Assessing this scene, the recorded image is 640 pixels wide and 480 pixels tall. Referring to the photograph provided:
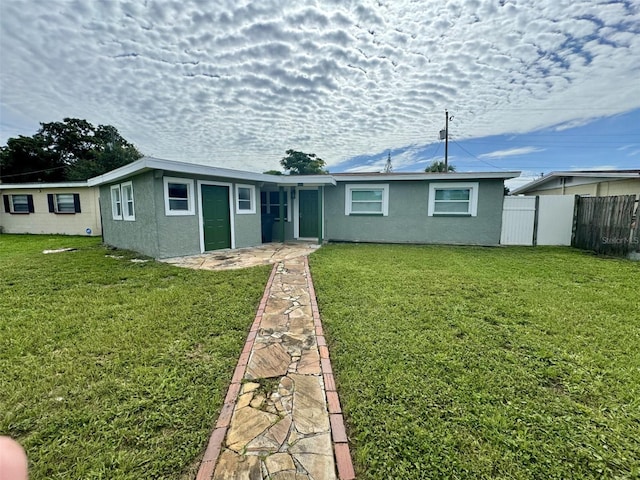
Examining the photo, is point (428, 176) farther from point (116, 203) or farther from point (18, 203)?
point (18, 203)

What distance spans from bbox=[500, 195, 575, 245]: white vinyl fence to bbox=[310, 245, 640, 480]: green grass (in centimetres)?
520

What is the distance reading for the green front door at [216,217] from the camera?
848cm

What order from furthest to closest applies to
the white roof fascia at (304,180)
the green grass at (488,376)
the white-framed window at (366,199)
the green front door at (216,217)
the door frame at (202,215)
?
the white-framed window at (366,199) < the white roof fascia at (304,180) < the green front door at (216,217) < the door frame at (202,215) < the green grass at (488,376)

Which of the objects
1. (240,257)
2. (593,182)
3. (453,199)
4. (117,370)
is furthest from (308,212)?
(593,182)

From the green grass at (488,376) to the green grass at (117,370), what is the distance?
120cm

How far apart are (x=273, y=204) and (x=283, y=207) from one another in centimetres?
81

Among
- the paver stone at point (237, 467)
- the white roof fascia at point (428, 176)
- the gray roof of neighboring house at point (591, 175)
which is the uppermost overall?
the gray roof of neighboring house at point (591, 175)

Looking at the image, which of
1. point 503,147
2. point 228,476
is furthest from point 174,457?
point 503,147

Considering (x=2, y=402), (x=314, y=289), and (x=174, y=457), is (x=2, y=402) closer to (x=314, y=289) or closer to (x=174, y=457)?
(x=174, y=457)

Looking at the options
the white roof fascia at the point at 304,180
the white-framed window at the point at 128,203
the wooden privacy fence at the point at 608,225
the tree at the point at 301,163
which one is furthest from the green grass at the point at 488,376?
the tree at the point at 301,163

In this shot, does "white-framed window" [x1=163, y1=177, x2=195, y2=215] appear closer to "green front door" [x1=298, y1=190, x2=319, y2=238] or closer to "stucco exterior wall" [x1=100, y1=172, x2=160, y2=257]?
"stucco exterior wall" [x1=100, y1=172, x2=160, y2=257]

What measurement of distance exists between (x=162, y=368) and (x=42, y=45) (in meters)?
11.6

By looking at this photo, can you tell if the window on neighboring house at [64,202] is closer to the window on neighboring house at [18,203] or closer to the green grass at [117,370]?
the window on neighboring house at [18,203]

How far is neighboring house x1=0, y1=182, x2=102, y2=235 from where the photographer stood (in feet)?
48.4
